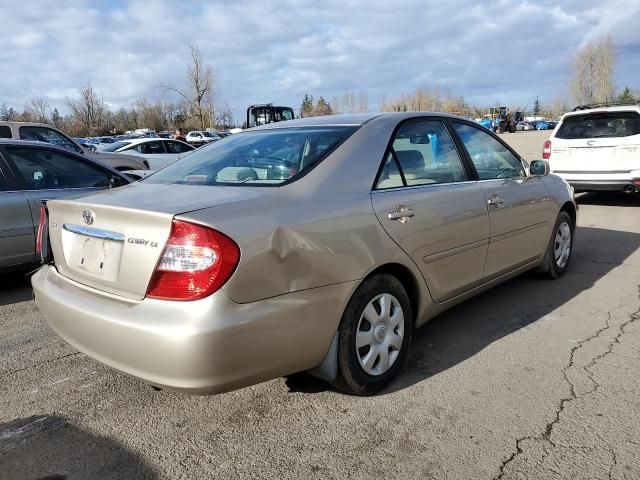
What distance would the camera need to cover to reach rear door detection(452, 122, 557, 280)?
4.08 metres

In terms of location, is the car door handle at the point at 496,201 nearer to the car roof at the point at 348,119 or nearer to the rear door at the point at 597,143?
the car roof at the point at 348,119

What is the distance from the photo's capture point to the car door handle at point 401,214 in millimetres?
3113

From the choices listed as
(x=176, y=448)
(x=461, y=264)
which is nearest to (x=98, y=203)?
(x=176, y=448)

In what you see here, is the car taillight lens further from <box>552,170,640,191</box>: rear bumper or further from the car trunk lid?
<box>552,170,640,191</box>: rear bumper

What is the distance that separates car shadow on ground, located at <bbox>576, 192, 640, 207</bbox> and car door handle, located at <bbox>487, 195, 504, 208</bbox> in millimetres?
7069

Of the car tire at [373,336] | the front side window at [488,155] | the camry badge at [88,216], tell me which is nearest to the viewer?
the camry badge at [88,216]

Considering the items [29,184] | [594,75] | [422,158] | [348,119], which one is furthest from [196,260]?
[594,75]

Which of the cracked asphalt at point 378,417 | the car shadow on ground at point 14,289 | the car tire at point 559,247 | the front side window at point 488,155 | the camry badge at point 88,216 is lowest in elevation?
the cracked asphalt at point 378,417

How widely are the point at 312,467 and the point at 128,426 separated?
40.3 inches

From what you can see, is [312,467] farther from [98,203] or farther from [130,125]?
[130,125]

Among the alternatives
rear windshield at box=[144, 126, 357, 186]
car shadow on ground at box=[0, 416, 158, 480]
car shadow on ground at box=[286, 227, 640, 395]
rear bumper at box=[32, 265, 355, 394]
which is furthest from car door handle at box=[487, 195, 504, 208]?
car shadow on ground at box=[0, 416, 158, 480]

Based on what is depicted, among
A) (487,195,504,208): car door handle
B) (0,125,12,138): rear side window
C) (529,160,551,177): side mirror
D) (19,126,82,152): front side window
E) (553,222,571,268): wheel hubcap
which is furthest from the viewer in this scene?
(19,126,82,152): front side window

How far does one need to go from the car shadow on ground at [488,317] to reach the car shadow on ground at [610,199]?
4264 millimetres

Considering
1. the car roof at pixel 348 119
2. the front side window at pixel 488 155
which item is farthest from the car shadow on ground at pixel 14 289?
the front side window at pixel 488 155
